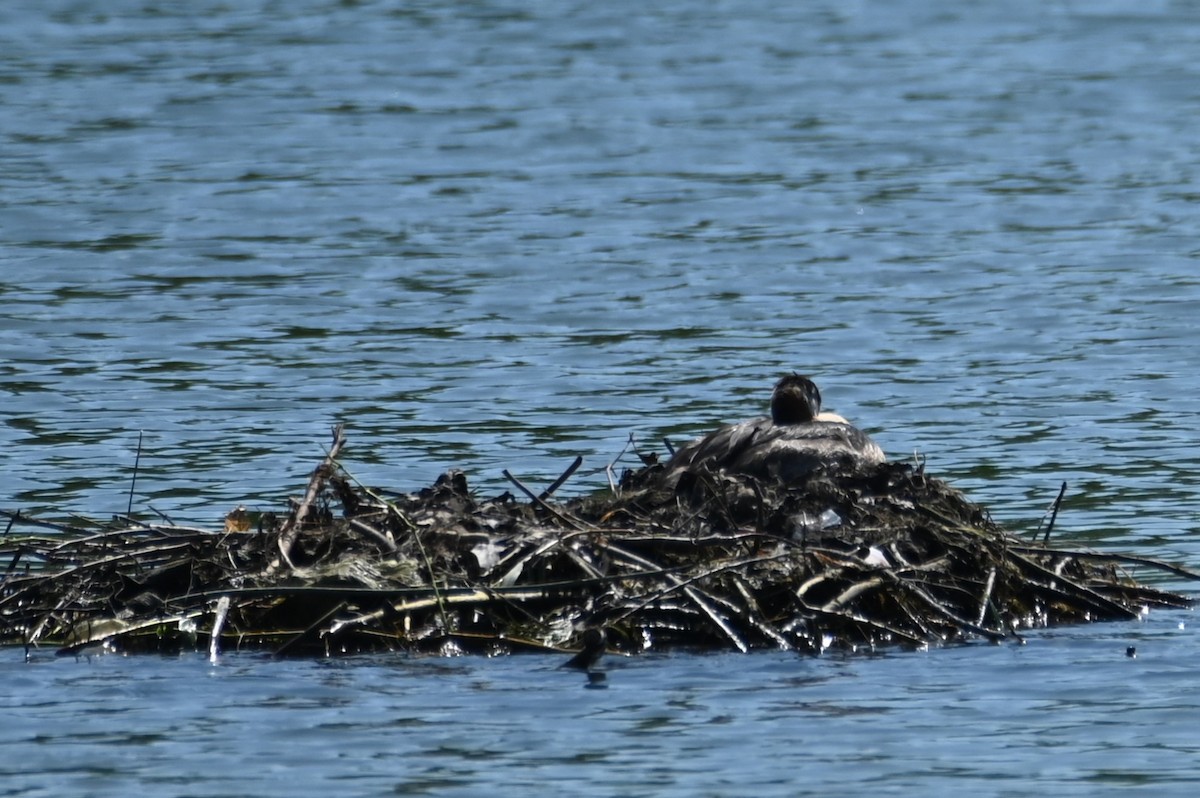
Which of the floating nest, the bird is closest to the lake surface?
the floating nest

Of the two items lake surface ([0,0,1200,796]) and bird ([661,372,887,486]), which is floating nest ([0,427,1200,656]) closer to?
lake surface ([0,0,1200,796])

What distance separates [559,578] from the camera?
13523 mm

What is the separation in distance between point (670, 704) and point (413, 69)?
31936 millimetres

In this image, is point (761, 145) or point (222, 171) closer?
point (222, 171)

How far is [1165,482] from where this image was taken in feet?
61.3

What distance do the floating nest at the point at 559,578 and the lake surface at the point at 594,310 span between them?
21 centimetres

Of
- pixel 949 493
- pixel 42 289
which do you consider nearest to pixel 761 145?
pixel 42 289

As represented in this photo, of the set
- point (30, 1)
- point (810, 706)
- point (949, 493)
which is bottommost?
point (810, 706)

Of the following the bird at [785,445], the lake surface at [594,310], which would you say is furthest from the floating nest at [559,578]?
the bird at [785,445]

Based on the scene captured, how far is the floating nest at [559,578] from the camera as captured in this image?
1335 centimetres

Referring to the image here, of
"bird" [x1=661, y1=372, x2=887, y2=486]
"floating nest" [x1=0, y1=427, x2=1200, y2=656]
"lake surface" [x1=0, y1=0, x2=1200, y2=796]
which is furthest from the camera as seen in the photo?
"bird" [x1=661, y1=372, x2=887, y2=486]

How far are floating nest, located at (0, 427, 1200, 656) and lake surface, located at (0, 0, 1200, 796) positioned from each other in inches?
8.4

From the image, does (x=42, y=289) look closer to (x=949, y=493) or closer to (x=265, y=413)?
(x=265, y=413)

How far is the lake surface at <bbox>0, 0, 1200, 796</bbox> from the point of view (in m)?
12.5
